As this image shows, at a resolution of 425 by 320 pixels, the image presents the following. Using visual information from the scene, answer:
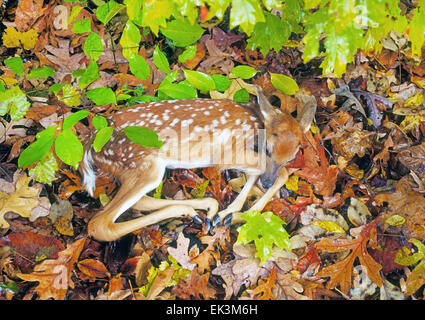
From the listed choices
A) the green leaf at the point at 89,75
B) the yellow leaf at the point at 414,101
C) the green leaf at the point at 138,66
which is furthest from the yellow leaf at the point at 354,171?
the green leaf at the point at 89,75

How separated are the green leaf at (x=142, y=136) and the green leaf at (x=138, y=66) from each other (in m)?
0.55

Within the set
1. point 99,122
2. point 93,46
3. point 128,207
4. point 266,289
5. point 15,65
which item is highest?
point 93,46

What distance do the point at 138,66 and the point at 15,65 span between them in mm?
971

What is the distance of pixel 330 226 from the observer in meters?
2.32

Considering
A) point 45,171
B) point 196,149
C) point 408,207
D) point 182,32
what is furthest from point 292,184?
point 45,171

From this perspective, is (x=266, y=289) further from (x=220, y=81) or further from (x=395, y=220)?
(x=220, y=81)

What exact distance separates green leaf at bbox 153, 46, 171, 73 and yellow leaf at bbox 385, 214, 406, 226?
1964mm

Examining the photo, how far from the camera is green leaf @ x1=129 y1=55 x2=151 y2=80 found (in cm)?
259

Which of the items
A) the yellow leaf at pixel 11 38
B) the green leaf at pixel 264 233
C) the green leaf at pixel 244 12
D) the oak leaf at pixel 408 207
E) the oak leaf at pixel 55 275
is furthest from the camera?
the yellow leaf at pixel 11 38

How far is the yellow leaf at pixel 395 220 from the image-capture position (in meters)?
2.38

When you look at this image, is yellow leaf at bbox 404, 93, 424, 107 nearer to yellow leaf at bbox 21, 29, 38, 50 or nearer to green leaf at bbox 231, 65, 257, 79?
green leaf at bbox 231, 65, 257, 79

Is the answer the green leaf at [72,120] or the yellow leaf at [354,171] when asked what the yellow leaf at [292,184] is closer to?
the yellow leaf at [354,171]

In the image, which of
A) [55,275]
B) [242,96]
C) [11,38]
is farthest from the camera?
[11,38]

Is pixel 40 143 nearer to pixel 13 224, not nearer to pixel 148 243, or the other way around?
pixel 13 224
